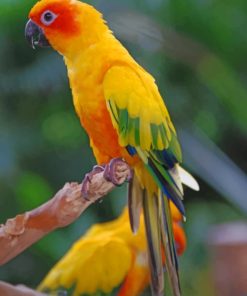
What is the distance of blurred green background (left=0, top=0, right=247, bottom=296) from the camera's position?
5.74 feet

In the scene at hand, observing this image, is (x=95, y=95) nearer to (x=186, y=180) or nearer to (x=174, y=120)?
(x=186, y=180)

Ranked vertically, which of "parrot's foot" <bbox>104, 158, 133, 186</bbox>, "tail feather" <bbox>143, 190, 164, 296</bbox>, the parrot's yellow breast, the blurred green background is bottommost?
the blurred green background

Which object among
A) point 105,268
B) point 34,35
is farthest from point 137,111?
point 105,268

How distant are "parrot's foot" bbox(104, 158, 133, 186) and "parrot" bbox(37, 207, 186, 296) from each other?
0.51 meters

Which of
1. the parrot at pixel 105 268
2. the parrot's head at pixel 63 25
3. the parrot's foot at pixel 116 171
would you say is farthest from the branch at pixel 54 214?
Result: the parrot at pixel 105 268

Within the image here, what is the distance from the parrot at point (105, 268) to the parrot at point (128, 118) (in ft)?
1.49

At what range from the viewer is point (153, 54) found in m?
1.87

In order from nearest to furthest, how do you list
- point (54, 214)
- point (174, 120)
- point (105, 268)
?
point (54, 214) < point (105, 268) < point (174, 120)

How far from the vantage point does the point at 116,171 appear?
27.3 inches

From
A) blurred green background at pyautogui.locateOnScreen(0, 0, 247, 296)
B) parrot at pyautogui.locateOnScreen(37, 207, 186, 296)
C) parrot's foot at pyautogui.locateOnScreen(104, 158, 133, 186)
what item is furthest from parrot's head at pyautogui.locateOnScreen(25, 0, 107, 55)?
blurred green background at pyautogui.locateOnScreen(0, 0, 247, 296)

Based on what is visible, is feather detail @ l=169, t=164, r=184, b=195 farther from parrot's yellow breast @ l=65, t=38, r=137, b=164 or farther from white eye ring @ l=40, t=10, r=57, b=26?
white eye ring @ l=40, t=10, r=57, b=26

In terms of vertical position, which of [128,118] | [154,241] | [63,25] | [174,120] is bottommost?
[174,120]

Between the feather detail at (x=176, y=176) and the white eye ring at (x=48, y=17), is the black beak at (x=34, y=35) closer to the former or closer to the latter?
the white eye ring at (x=48, y=17)

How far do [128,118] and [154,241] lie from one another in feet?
0.38
